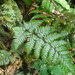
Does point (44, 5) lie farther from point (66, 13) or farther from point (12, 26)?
point (12, 26)

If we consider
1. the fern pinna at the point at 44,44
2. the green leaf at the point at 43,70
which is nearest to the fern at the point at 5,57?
the fern pinna at the point at 44,44

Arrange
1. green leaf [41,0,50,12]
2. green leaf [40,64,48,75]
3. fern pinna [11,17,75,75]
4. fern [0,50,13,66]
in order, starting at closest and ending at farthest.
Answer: fern pinna [11,17,75,75] < fern [0,50,13,66] < green leaf [41,0,50,12] < green leaf [40,64,48,75]

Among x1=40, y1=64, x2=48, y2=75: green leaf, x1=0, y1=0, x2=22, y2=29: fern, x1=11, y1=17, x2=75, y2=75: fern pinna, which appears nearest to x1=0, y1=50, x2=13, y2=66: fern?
x1=11, y1=17, x2=75, y2=75: fern pinna

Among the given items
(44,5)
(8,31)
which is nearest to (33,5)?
(44,5)

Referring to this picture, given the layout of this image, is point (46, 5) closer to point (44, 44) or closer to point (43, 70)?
point (44, 44)

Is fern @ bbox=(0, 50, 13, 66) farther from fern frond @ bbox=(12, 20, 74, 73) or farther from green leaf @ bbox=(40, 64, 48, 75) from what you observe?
Answer: green leaf @ bbox=(40, 64, 48, 75)

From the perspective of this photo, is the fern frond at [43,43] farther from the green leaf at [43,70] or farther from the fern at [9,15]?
the green leaf at [43,70]

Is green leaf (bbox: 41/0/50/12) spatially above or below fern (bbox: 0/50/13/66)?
above

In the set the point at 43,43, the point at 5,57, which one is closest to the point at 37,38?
the point at 43,43

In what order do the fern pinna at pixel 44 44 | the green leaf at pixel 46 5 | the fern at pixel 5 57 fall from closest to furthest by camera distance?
1. the fern pinna at pixel 44 44
2. the fern at pixel 5 57
3. the green leaf at pixel 46 5

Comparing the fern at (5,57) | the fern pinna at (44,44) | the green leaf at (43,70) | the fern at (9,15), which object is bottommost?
the green leaf at (43,70)

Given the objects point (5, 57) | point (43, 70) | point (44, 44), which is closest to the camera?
point (44, 44)
